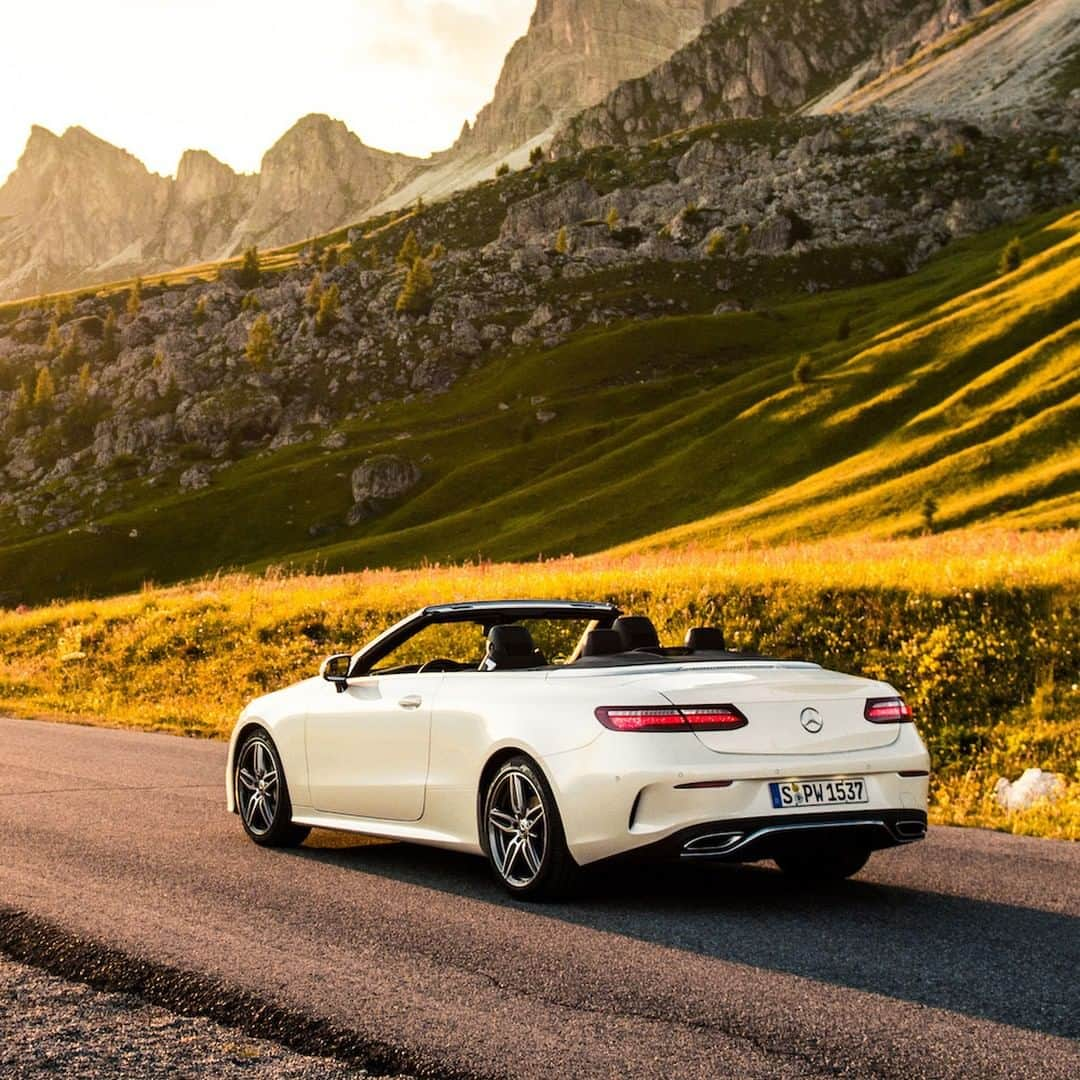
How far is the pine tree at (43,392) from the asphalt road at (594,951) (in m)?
170

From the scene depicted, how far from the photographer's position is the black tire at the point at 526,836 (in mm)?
7426

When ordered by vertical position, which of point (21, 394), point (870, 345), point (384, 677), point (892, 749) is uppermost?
point (21, 394)

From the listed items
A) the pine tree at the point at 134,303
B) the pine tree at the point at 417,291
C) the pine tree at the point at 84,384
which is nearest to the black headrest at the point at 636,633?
the pine tree at the point at 417,291

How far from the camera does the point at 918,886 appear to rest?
814 centimetres

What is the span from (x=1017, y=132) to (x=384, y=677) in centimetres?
20806

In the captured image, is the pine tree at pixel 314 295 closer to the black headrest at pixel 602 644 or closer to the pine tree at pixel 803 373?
the pine tree at pixel 803 373

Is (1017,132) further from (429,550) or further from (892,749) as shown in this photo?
(892,749)

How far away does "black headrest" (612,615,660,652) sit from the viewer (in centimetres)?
874

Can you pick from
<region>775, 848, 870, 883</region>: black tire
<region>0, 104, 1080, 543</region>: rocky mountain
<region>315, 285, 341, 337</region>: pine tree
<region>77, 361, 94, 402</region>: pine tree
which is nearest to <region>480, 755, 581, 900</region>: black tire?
<region>775, 848, 870, 883</region>: black tire

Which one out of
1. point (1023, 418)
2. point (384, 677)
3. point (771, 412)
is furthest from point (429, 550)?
point (384, 677)

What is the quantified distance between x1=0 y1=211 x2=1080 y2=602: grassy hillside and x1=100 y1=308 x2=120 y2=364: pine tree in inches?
1647

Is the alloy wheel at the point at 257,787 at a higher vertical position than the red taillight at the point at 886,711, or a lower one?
lower

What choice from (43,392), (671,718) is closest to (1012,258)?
(671,718)

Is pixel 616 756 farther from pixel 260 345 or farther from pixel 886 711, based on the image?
pixel 260 345
